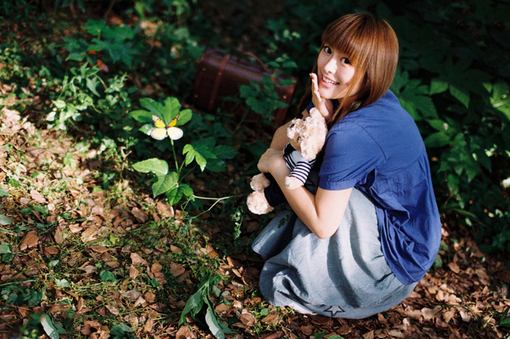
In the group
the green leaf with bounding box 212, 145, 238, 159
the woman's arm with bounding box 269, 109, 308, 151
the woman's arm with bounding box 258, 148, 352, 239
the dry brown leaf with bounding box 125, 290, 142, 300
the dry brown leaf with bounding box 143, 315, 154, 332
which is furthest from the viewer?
the green leaf with bounding box 212, 145, 238, 159

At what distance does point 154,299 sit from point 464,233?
Answer: 221 cm

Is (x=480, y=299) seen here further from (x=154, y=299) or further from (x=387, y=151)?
(x=154, y=299)

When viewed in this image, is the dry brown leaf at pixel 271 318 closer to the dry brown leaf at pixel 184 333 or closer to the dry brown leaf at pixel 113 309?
the dry brown leaf at pixel 184 333

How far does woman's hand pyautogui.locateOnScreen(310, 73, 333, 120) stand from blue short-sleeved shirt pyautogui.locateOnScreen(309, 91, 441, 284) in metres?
0.12

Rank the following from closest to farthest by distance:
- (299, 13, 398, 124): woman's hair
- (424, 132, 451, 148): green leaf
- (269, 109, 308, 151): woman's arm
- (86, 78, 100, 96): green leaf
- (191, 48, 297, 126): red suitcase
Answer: (299, 13, 398, 124): woman's hair
(269, 109, 308, 151): woman's arm
(86, 78, 100, 96): green leaf
(424, 132, 451, 148): green leaf
(191, 48, 297, 126): red suitcase

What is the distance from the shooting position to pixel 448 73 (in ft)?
9.36

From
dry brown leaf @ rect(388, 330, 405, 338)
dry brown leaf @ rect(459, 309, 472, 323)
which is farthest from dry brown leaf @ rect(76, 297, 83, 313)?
dry brown leaf @ rect(459, 309, 472, 323)

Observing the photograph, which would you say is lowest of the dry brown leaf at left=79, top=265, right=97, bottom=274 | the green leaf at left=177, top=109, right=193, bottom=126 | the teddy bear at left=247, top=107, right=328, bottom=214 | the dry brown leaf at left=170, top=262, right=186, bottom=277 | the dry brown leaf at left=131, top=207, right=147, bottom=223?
the dry brown leaf at left=170, top=262, right=186, bottom=277

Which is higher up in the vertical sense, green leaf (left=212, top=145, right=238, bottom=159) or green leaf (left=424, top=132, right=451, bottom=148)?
green leaf (left=424, top=132, right=451, bottom=148)

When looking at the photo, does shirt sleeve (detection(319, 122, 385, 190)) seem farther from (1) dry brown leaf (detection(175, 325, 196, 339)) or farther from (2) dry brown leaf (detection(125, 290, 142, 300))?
(2) dry brown leaf (detection(125, 290, 142, 300))

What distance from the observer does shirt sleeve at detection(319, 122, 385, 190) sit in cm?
162

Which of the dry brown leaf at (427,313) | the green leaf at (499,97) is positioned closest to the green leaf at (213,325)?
the dry brown leaf at (427,313)

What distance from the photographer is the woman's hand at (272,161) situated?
6.17 ft

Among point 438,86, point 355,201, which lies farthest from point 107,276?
point 438,86
